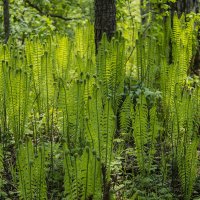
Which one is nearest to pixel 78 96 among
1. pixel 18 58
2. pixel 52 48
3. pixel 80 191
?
pixel 80 191

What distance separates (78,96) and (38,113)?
681 millimetres

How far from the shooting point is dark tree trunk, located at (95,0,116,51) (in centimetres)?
356

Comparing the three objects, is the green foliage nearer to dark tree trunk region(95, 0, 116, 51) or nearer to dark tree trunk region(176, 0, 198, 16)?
dark tree trunk region(95, 0, 116, 51)

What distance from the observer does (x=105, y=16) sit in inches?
141

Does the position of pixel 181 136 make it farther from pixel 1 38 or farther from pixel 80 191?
pixel 1 38

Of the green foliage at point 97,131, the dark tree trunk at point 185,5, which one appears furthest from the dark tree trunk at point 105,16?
the dark tree trunk at point 185,5

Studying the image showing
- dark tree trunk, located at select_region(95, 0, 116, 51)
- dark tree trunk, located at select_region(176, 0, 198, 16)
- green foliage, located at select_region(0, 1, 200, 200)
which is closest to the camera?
green foliage, located at select_region(0, 1, 200, 200)

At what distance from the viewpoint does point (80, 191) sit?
6.75 ft

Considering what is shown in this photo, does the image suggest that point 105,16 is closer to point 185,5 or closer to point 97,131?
point 185,5

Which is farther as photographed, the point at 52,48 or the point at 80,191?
the point at 52,48

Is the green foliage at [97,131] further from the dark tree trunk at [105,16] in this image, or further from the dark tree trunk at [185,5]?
the dark tree trunk at [185,5]

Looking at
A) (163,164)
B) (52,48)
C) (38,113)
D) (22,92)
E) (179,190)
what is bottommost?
(179,190)

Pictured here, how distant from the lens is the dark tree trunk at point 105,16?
3.56 m

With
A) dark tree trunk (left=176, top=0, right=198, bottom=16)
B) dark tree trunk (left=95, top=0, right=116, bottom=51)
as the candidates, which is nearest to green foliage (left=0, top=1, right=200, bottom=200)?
dark tree trunk (left=95, top=0, right=116, bottom=51)
